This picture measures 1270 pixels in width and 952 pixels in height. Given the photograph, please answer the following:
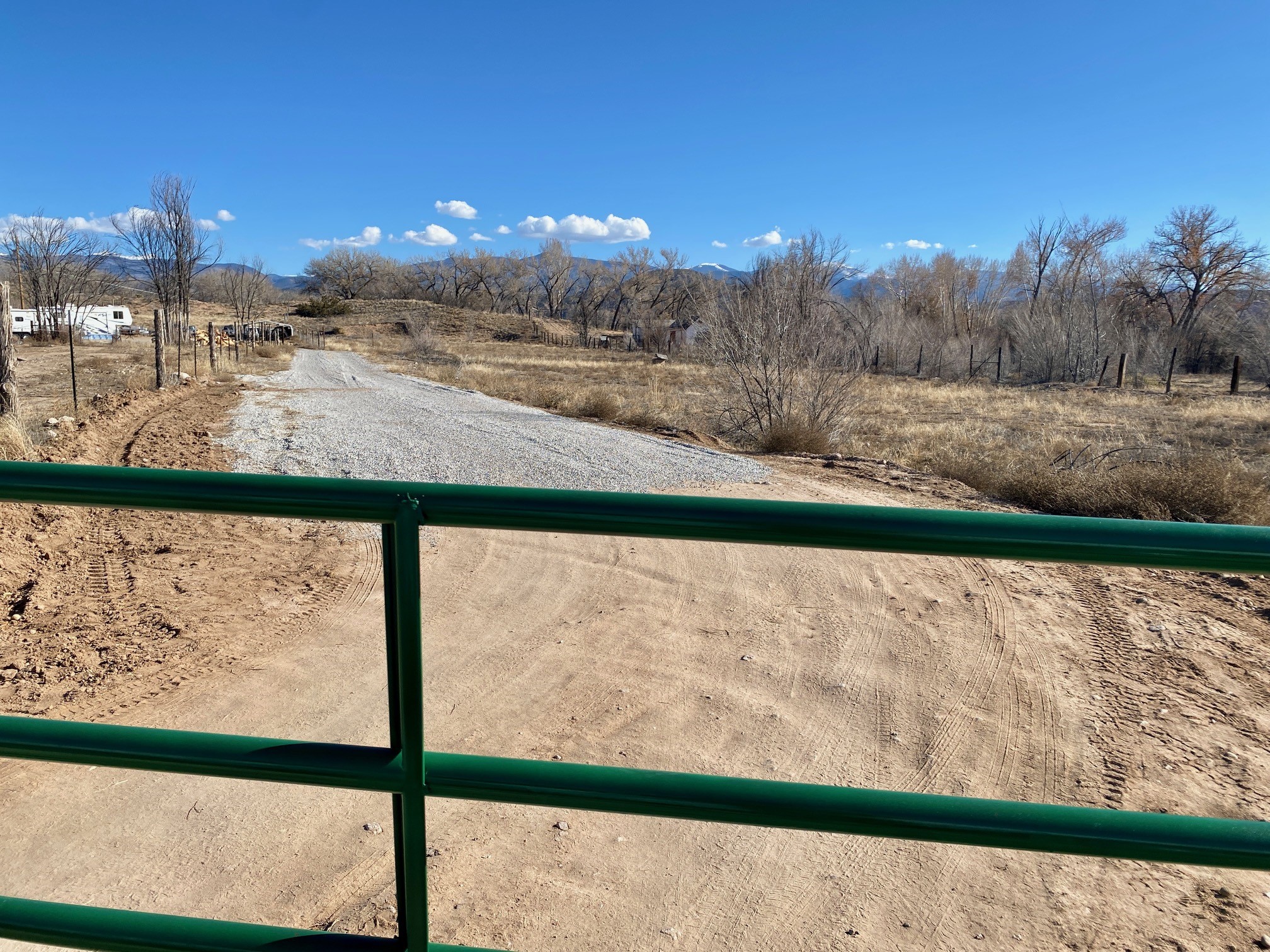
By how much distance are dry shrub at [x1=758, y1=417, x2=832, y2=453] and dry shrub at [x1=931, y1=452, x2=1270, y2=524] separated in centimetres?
353

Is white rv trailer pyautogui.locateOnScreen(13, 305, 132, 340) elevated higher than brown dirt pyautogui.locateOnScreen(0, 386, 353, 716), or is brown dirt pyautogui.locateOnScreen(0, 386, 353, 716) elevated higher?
white rv trailer pyautogui.locateOnScreen(13, 305, 132, 340)

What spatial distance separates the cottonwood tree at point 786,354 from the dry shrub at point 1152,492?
4613mm

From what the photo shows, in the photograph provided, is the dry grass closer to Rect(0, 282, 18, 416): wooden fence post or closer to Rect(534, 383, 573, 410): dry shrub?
Rect(534, 383, 573, 410): dry shrub

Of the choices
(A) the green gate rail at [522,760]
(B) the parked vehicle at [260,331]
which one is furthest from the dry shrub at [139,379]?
(A) the green gate rail at [522,760]

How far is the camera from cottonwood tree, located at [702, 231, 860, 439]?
14.3 metres

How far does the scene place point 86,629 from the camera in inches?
201

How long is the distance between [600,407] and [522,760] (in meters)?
15.9

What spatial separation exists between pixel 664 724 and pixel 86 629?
3538mm

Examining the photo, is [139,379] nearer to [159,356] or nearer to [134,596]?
[159,356]

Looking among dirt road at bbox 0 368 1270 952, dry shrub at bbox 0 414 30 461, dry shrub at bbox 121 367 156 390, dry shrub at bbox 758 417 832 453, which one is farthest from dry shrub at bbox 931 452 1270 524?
dry shrub at bbox 121 367 156 390

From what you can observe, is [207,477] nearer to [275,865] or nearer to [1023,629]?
[275,865]

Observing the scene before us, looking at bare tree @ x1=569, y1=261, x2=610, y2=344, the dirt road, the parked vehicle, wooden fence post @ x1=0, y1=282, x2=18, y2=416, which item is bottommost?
the dirt road

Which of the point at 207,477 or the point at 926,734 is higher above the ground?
the point at 207,477

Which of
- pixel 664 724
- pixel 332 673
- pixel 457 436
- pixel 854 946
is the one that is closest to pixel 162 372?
pixel 457 436
